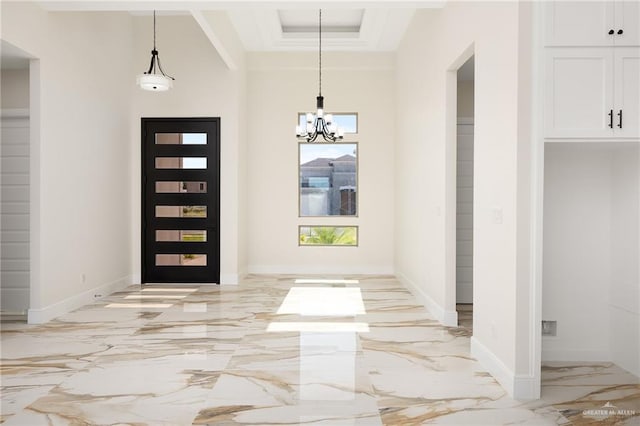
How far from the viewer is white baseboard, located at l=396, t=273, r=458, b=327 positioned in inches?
→ 207

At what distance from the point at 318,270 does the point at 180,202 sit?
2593 millimetres

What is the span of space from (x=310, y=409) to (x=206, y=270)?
16.5 ft

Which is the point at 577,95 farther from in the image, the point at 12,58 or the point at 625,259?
the point at 12,58

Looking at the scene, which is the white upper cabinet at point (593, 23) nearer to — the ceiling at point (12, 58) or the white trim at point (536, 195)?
the white trim at point (536, 195)

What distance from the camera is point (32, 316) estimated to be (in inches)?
204

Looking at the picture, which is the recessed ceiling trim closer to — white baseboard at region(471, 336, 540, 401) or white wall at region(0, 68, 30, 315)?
white wall at region(0, 68, 30, 315)

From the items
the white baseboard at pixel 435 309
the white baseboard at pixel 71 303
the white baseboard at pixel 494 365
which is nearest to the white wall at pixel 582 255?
the white baseboard at pixel 494 365

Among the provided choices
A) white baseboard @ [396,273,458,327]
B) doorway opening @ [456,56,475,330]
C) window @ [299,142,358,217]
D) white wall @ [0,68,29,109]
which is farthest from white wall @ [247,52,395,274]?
white wall @ [0,68,29,109]

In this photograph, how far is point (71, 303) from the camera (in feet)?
19.1

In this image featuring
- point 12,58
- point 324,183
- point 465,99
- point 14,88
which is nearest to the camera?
point 12,58

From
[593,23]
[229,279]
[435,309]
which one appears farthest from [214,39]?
[593,23]

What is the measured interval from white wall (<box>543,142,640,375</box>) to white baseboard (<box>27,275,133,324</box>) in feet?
15.5

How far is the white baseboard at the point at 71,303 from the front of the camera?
520 cm

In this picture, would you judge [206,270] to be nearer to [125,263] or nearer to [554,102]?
[125,263]
